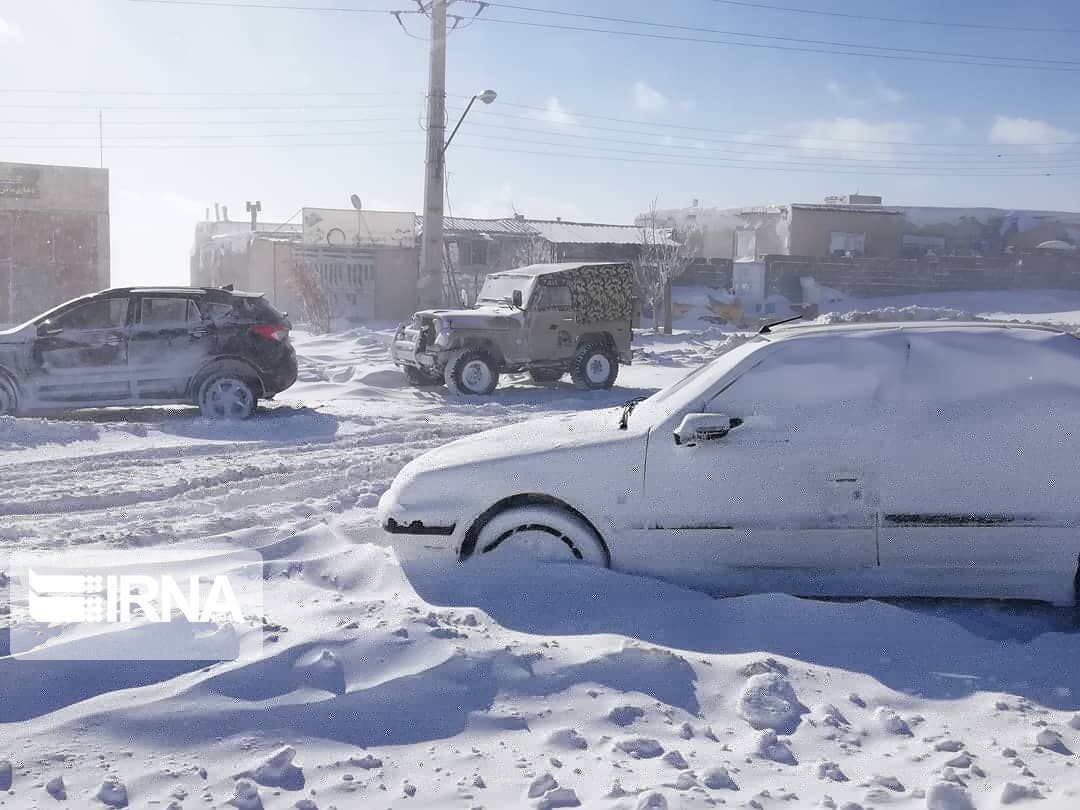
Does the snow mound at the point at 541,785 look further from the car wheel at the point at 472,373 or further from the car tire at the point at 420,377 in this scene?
the car tire at the point at 420,377

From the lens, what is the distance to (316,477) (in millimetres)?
8297

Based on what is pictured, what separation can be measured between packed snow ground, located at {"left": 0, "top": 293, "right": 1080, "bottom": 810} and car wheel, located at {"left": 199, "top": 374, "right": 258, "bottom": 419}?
567cm

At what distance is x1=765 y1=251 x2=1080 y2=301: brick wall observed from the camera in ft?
124

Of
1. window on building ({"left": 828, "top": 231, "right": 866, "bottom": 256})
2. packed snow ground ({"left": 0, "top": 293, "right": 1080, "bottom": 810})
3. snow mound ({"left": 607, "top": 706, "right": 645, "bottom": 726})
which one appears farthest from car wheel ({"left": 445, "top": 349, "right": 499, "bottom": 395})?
window on building ({"left": 828, "top": 231, "right": 866, "bottom": 256})

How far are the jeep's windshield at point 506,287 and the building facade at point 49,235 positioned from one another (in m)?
17.7

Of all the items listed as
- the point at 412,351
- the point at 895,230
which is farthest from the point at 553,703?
the point at 895,230

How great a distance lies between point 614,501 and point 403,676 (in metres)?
1.52

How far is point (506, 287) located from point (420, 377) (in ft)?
6.47

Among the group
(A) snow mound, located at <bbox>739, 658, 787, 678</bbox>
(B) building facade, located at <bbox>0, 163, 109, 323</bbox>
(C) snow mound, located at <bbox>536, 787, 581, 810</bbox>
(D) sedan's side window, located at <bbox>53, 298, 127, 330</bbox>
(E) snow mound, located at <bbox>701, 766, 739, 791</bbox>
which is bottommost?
(C) snow mound, located at <bbox>536, 787, 581, 810</bbox>

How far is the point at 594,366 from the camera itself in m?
15.7

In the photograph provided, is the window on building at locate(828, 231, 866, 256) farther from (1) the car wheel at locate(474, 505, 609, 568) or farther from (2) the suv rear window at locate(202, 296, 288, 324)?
(1) the car wheel at locate(474, 505, 609, 568)

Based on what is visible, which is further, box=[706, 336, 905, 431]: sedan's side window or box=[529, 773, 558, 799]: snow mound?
box=[706, 336, 905, 431]: sedan's side window

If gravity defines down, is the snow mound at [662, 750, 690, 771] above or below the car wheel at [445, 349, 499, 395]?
below

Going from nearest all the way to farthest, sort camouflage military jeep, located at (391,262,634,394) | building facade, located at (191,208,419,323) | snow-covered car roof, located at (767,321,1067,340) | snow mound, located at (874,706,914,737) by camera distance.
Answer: snow mound, located at (874,706,914,737)
snow-covered car roof, located at (767,321,1067,340)
camouflage military jeep, located at (391,262,634,394)
building facade, located at (191,208,419,323)
